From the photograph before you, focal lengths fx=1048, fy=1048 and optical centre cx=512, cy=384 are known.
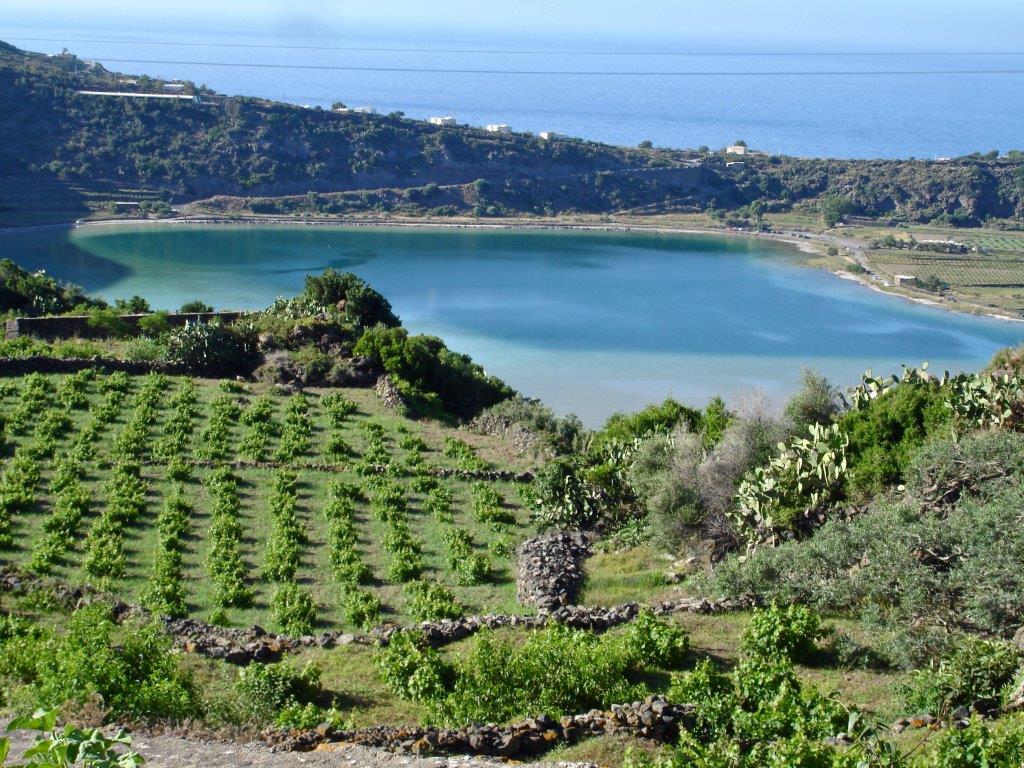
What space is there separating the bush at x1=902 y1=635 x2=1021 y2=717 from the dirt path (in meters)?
3.05

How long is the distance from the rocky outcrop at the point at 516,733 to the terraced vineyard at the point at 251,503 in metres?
4.16

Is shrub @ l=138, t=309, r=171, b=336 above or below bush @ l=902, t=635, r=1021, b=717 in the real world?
above

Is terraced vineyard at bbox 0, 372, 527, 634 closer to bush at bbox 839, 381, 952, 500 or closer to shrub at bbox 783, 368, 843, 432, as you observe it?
shrub at bbox 783, 368, 843, 432

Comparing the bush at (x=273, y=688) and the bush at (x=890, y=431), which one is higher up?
the bush at (x=890, y=431)

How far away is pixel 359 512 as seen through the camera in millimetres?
17047

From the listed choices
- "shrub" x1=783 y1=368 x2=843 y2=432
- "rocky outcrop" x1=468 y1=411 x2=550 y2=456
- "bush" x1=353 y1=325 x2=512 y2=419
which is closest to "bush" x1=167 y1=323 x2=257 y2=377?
"bush" x1=353 y1=325 x2=512 y2=419

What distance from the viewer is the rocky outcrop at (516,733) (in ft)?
28.5

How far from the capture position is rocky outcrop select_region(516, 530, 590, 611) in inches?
547

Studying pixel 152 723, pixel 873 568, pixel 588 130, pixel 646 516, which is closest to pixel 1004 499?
pixel 873 568

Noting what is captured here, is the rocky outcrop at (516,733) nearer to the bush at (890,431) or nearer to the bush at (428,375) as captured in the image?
the bush at (890,431)

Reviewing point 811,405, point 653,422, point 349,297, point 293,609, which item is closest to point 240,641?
point 293,609

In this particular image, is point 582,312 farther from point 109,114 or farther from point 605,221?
point 109,114

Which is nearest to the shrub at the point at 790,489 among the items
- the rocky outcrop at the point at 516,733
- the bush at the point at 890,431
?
the bush at the point at 890,431

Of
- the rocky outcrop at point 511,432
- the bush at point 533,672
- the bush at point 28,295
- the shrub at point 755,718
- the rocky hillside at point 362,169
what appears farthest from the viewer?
the rocky hillside at point 362,169
